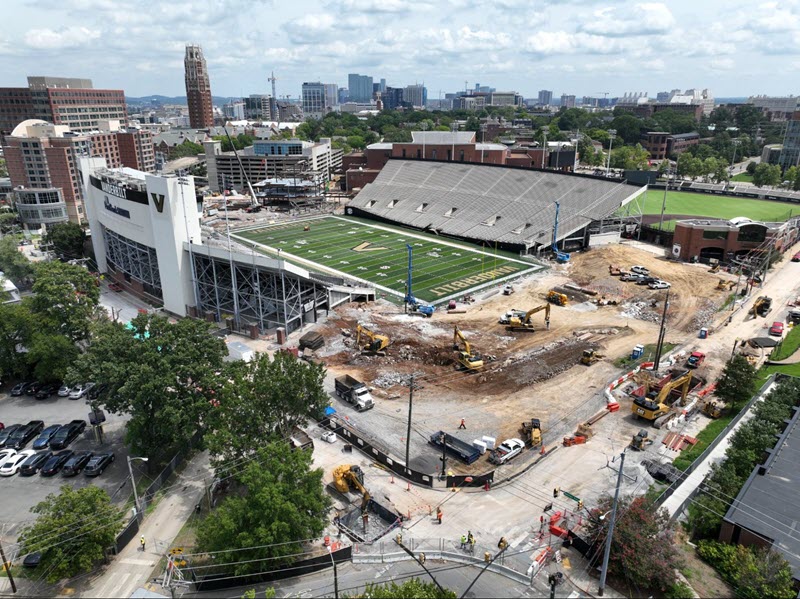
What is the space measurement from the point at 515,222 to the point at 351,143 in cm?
11990

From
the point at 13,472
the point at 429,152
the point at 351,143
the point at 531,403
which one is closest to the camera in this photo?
the point at 13,472

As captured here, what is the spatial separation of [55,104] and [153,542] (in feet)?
534

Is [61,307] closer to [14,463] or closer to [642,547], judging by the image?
[14,463]

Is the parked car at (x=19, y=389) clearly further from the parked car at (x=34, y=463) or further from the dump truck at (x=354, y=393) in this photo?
the dump truck at (x=354, y=393)

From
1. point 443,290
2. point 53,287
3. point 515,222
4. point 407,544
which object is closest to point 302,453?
point 407,544

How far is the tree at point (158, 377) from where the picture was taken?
91.7 feet

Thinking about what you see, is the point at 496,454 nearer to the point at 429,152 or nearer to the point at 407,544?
the point at 407,544

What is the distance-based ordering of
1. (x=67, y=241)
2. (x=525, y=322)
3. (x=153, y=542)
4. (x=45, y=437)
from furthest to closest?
(x=67, y=241) < (x=525, y=322) < (x=45, y=437) < (x=153, y=542)

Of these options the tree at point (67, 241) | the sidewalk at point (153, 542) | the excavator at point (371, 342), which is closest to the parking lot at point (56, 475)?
the sidewalk at point (153, 542)

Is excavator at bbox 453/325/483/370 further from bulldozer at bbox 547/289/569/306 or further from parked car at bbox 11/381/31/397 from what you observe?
parked car at bbox 11/381/31/397

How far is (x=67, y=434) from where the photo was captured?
32969 millimetres

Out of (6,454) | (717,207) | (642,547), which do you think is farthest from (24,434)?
(717,207)

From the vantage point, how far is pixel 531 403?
3662 centimetres

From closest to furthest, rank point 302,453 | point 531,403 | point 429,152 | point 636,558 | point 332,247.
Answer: point 636,558, point 302,453, point 531,403, point 332,247, point 429,152
